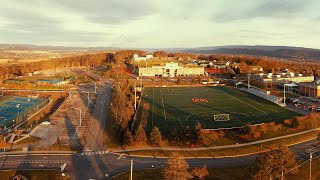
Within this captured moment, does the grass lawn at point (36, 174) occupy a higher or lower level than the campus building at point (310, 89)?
lower

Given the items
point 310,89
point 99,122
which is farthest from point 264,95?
point 99,122

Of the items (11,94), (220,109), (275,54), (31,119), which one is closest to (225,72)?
(220,109)

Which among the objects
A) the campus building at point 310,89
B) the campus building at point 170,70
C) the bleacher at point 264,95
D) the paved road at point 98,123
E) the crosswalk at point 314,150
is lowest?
the crosswalk at point 314,150

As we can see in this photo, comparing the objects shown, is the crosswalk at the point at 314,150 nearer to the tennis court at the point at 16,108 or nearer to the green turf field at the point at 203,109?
the green turf field at the point at 203,109

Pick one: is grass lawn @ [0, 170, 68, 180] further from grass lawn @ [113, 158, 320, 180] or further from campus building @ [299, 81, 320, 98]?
campus building @ [299, 81, 320, 98]

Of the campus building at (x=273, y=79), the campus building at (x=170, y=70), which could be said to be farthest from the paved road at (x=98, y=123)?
the campus building at (x=273, y=79)

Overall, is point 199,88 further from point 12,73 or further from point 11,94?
point 12,73

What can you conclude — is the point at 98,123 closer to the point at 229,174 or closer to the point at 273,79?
the point at 229,174

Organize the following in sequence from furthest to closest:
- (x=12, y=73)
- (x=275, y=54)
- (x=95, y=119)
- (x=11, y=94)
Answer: (x=275, y=54) < (x=12, y=73) < (x=11, y=94) < (x=95, y=119)
